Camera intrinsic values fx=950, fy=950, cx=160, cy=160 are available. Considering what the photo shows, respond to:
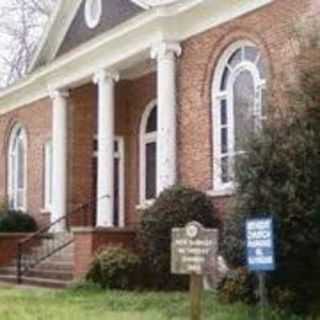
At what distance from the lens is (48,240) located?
946 inches

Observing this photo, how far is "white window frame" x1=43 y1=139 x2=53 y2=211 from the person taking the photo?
2684cm

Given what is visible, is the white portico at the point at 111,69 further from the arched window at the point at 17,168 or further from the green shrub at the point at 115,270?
the green shrub at the point at 115,270

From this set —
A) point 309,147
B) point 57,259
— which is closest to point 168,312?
point 309,147

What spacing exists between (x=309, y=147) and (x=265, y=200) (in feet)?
3.21

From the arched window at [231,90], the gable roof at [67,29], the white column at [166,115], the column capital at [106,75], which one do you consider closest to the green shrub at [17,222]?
the gable roof at [67,29]

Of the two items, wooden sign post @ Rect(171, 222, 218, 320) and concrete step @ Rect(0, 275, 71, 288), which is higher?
wooden sign post @ Rect(171, 222, 218, 320)

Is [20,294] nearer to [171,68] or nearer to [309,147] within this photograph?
[171,68]

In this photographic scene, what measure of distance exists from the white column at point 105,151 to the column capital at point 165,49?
2271 millimetres

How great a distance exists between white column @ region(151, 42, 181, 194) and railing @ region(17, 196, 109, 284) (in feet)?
7.92

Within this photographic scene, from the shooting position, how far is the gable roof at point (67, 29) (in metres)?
23.3

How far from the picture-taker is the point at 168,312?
1439cm

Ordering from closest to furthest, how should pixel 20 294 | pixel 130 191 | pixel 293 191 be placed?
pixel 293 191
pixel 20 294
pixel 130 191

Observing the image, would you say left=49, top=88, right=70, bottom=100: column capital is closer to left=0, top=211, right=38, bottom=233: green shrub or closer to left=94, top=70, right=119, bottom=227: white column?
left=94, top=70, right=119, bottom=227: white column

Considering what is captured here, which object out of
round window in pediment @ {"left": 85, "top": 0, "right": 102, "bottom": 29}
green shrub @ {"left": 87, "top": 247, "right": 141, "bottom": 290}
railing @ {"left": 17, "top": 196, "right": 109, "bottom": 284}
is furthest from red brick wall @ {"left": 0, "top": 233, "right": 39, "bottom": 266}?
green shrub @ {"left": 87, "top": 247, "right": 141, "bottom": 290}
